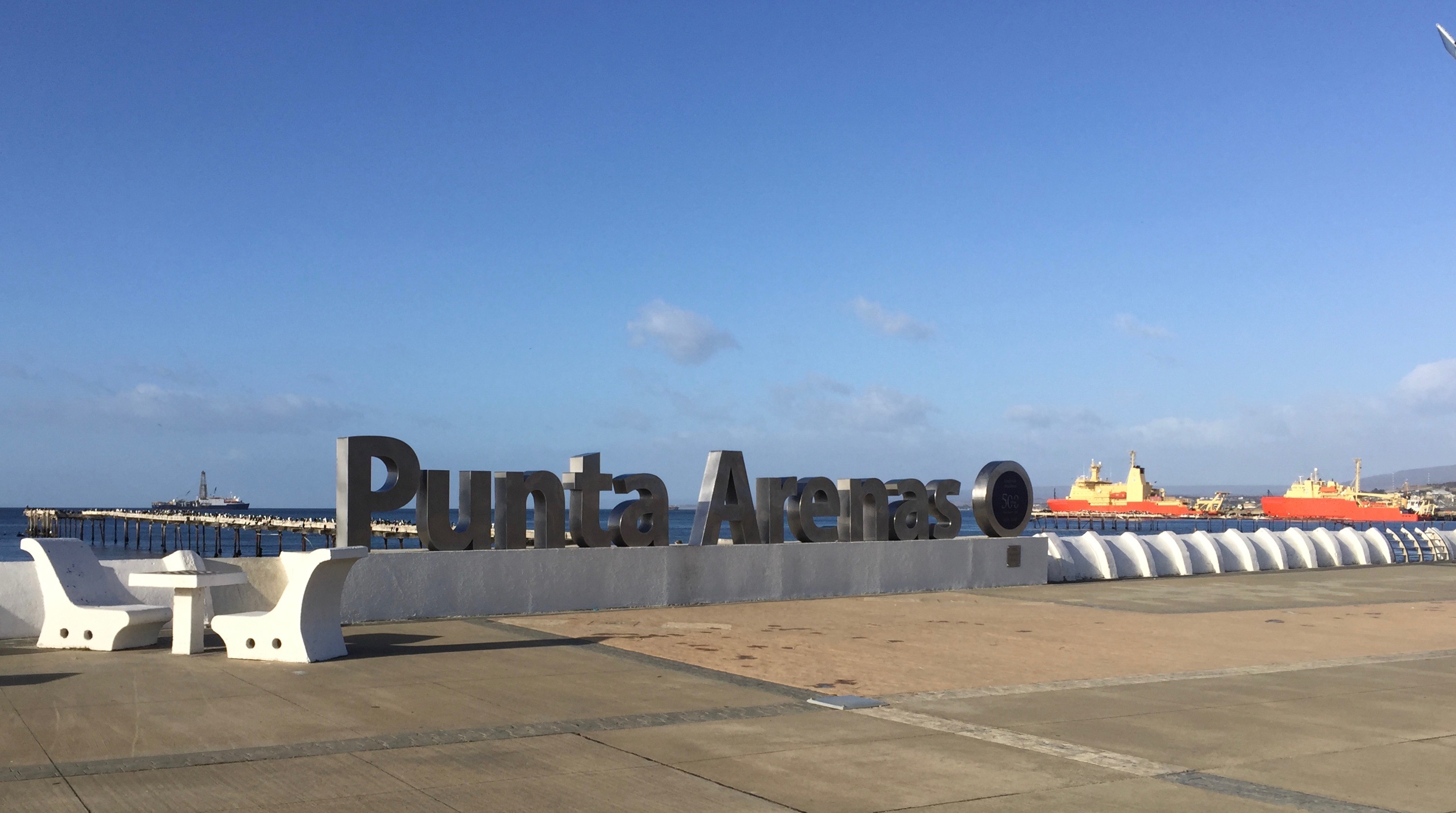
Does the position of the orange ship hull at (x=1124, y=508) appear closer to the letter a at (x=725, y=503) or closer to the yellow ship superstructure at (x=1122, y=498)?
the yellow ship superstructure at (x=1122, y=498)

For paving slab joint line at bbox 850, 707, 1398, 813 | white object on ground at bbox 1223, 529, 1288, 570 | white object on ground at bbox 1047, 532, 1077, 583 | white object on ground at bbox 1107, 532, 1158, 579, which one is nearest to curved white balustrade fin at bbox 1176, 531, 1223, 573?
white object on ground at bbox 1107, 532, 1158, 579

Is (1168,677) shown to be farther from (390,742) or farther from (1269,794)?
(390,742)

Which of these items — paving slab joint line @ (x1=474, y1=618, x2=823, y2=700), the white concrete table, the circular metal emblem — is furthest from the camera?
the circular metal emblem

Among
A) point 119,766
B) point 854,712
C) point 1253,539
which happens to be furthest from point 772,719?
point 1253,539

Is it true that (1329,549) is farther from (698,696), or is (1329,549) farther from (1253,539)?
(698,696)

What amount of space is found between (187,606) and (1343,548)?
90.0 feet

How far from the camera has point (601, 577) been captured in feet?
55.1

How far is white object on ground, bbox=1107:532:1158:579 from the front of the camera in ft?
80.1

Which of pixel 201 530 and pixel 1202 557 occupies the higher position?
pixel 1202 557

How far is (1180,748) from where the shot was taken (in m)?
8.09

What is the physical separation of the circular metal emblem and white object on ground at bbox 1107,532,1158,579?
112 inches

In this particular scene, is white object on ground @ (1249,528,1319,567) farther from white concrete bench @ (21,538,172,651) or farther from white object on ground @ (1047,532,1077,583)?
white concrete bench @ (21,538,172,651)

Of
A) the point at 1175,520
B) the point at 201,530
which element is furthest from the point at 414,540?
the point at 1175,520

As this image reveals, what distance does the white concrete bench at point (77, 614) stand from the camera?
38.3 feet
